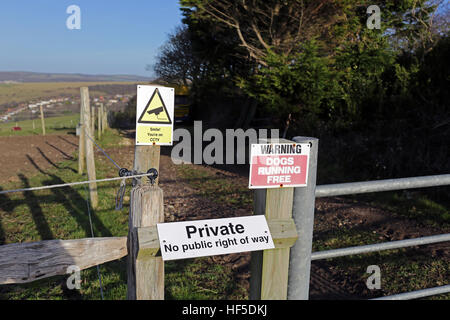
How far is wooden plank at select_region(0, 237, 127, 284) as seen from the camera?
70.0 inches

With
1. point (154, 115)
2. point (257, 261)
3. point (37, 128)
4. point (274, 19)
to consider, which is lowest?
point (37, 128)

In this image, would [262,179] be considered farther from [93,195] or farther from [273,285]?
[93,195]

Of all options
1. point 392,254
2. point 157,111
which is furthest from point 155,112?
point 392,254

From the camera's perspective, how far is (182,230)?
1743mm

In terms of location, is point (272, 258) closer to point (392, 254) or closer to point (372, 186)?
point (372, 186)

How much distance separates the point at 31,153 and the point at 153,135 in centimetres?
1357

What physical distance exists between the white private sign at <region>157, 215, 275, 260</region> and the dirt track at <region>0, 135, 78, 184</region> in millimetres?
9575

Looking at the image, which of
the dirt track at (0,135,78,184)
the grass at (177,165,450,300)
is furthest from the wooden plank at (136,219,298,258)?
the dirt track at (0,135,78,184)

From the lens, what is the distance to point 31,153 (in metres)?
14.0

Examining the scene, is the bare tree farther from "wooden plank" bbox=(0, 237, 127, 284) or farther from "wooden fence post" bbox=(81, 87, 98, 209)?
"wooden plank" bbox=(0, 237, 127, 284)

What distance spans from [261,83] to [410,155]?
6271mm

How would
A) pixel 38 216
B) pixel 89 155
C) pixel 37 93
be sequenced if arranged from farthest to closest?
pixel 37 93 < pixel 89 155 < pixel 38 216

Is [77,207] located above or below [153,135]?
below

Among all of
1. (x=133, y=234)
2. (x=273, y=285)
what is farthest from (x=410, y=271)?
(x=133, y=234)
